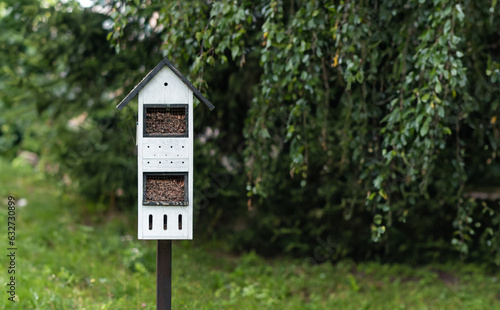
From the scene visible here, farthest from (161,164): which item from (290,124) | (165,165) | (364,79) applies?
(364,79)

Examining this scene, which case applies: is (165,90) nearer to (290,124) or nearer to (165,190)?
(165,190)

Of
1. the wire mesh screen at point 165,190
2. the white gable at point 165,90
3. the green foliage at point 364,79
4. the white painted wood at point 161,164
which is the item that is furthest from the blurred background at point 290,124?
the wire mesh screen at point 165,190

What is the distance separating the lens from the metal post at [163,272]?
9.50 ft

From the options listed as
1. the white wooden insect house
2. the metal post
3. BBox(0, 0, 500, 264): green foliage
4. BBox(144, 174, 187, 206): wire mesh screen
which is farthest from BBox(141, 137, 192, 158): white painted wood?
BBox(0, 0, 500, 264): green foliage

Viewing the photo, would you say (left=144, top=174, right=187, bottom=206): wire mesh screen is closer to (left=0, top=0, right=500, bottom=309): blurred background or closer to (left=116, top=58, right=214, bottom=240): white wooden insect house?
(left=116, top=58, right=214, bottom=240): white wooden insect house

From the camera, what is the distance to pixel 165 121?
281 cm

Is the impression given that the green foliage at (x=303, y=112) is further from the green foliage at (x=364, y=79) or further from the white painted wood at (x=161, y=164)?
the white painted wood at (x=161, y=164)

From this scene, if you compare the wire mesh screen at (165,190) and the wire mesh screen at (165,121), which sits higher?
the wire mesh screen at (165,121)

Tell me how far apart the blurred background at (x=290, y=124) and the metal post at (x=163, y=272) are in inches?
28.8

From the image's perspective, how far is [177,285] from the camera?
13.4 ft

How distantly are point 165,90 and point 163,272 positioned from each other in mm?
1100

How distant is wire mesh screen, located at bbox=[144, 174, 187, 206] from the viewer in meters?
2.76

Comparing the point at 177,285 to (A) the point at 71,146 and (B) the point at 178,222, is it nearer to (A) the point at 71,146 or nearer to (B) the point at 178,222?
(B) the point at 178,222

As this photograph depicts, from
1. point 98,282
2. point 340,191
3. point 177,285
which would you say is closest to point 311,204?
point 340,191
